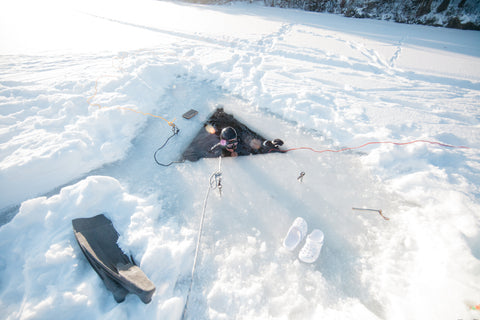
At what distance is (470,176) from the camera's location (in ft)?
9.14

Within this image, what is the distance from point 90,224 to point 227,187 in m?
1.72

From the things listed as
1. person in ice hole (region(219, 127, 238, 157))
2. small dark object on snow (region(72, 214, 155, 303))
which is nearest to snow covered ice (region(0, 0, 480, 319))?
small dark object on snow (region(72, 214, 155, 303))

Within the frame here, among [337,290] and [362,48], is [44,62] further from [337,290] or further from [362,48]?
[362,48]

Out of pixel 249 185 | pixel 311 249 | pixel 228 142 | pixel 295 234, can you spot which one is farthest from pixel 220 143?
pixel 311 249

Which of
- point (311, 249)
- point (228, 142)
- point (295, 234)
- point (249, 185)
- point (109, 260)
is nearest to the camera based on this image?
point (109, 260)

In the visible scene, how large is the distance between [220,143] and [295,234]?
186 cm

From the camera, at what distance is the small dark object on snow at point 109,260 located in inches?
68.1

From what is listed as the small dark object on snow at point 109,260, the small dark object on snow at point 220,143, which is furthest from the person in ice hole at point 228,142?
the small dark object on snow at point 109,260

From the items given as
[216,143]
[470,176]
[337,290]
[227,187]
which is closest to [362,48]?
[470,176]

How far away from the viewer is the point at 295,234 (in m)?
2.31

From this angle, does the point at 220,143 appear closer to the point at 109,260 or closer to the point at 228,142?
the point at 228,142

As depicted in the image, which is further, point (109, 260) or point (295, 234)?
point (295, 234)

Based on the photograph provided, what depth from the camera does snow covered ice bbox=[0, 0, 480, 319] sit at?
189 cm

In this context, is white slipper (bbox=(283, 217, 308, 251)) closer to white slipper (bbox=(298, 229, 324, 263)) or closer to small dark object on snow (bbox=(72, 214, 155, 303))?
white slipper (bbox=(298, 229, 324, 263))
